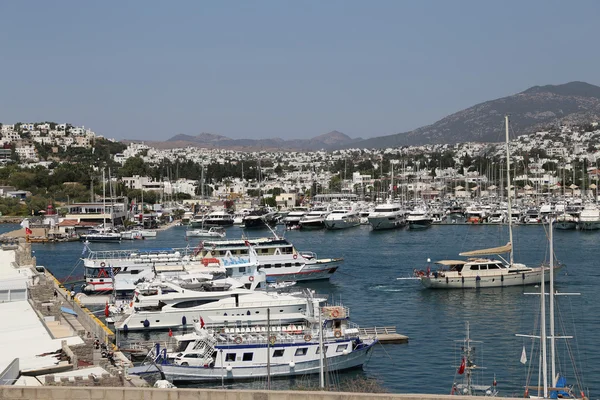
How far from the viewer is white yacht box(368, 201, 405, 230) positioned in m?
92.6

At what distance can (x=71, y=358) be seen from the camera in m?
21.1

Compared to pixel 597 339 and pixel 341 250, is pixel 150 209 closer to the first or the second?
pixel 341 250

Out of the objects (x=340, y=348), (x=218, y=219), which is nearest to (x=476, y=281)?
(x=340, y=348)

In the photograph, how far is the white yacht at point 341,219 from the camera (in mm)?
96750

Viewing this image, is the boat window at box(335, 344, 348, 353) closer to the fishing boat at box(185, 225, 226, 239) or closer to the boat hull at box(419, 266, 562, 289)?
the boat hull at box(419, 266, 562, 289)

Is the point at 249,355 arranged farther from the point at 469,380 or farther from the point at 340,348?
the point at 469,380

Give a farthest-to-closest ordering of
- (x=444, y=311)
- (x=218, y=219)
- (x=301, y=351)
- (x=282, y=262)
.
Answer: (x=218, y=219) → (x=282, y=262) → (x=444, y=311) → (x=301, y=351)

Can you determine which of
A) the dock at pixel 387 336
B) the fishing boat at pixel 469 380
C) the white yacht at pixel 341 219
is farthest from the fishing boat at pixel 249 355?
the white yacht at pixel 341 219

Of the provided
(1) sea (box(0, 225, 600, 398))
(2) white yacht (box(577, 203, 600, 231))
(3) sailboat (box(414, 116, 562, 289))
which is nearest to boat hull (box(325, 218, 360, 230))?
(1) sea (box(0, 225, 600, 398))

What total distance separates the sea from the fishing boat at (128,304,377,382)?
0.41m

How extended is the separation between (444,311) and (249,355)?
14.2 metres

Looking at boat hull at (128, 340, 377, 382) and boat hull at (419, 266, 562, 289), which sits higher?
boat hull at (419, 266, 562, 289)

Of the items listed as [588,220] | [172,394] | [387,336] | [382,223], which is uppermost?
[172,394]

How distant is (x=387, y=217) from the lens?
93188 millimetres
